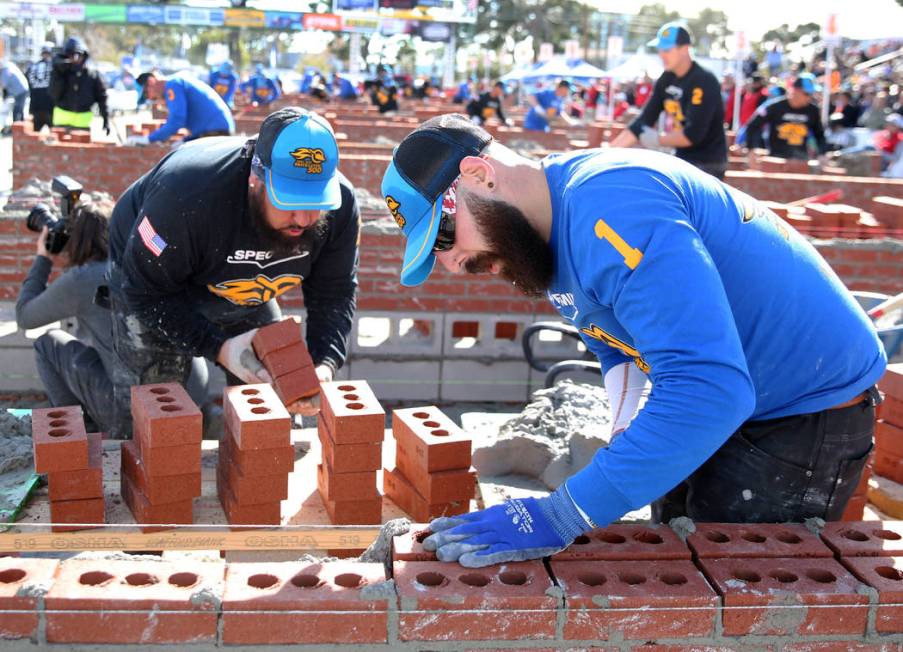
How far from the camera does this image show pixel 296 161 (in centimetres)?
349

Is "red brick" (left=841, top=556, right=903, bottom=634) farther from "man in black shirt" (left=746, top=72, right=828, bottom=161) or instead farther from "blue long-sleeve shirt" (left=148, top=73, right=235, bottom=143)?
"man in black shirt" (left=746, top=72, right=828, bottom=161)

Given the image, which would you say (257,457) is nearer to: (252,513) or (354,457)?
(252,513)

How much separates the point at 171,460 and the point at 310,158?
115 centimetres

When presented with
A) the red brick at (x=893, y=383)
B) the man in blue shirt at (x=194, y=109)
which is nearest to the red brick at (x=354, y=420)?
the red brick at (x=893, y=383)

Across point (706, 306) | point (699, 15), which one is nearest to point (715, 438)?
point (706, 306)

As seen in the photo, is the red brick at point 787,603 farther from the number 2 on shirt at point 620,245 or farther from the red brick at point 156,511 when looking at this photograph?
the red brick at point 156,511

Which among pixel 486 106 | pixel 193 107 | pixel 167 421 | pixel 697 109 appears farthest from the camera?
pixel 486 106

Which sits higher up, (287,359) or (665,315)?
(665,315)

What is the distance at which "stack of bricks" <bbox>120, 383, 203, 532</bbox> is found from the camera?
308 cm

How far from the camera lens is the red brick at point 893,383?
3.56m

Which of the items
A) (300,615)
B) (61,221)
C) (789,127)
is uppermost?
(789,127)

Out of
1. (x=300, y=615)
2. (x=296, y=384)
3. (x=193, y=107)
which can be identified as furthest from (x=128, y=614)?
(x=193, y=107)

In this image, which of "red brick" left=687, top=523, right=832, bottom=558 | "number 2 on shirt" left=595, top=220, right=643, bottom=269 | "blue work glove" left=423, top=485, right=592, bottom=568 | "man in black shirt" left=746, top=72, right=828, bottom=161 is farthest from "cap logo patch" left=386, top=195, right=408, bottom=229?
"man in black shirt" left=746, top=72, right=828, bottom=161

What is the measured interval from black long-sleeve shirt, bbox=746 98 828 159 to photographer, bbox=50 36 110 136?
28.6ft
